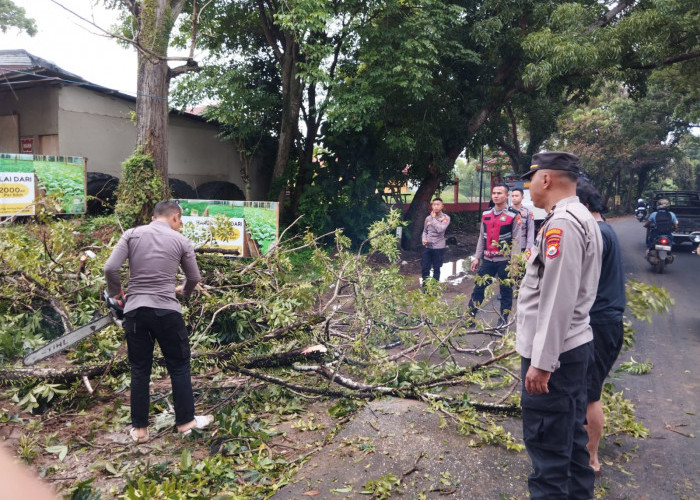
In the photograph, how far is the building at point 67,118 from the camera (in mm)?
12586

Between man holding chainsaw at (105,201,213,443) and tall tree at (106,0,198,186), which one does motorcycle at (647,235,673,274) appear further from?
man holding chainsaw at (105,201,213,443)

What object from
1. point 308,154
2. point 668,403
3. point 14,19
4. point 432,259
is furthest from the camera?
point 14,19

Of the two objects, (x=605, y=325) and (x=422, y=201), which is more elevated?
(x=422, y=201)

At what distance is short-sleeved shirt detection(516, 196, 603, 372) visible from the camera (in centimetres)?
261

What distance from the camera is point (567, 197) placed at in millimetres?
2893

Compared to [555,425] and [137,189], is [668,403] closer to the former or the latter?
[555,425]

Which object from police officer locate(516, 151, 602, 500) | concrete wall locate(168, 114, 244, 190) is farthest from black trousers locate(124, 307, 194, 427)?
concrete wall locate(168, 114, 244, 190)

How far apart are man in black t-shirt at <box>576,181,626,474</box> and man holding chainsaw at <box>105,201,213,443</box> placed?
9.40 feet

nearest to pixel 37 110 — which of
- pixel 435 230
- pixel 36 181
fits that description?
pixel 36 181

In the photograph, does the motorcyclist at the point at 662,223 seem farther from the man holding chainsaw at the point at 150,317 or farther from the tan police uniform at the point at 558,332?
the man holding chainsaw at the point at 150,317

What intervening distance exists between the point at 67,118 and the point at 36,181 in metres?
3.57

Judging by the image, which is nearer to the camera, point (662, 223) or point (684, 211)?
point (662, 223)

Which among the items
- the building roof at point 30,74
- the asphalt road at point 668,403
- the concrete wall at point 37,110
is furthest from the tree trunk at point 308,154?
the asphalt road at point 668,403

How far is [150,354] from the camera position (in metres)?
4.20
